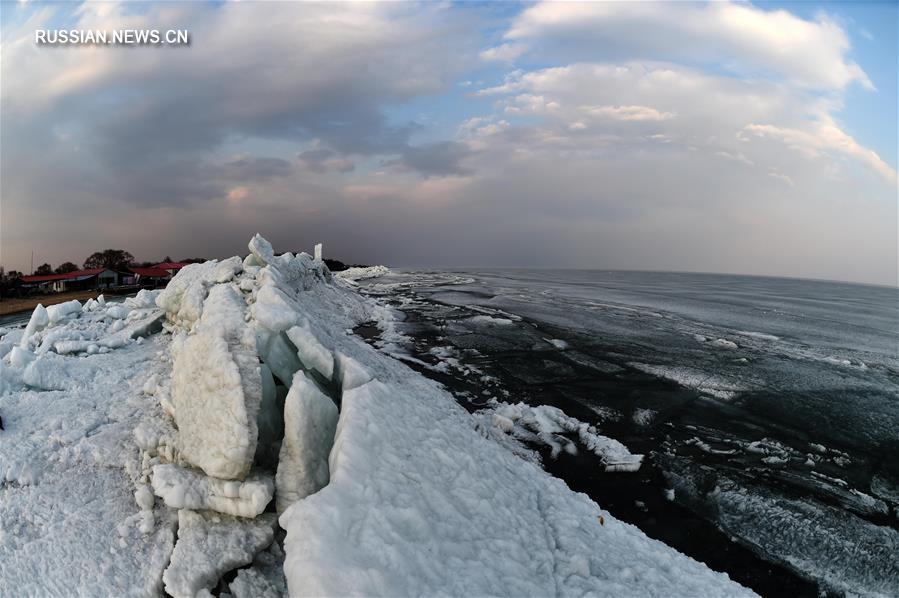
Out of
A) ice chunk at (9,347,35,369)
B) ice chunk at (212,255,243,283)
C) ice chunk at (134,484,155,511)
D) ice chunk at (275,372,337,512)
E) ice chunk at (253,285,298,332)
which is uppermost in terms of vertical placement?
ice chunk at (212,255,243,283)

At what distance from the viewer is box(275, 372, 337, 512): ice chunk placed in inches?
168

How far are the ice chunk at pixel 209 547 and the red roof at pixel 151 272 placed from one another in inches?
2082

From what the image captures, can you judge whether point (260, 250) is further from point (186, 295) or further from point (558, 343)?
point (558, 343)

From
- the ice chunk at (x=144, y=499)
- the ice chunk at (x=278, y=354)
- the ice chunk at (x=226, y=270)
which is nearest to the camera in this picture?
the ice chunk at (x=144, y=499)

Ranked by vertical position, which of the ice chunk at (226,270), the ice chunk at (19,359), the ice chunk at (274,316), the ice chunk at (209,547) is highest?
the ice chunk at (226,270)

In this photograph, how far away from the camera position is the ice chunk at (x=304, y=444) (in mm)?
4277

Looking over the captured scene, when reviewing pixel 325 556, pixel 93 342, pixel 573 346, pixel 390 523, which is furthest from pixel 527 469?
pixel 573 346

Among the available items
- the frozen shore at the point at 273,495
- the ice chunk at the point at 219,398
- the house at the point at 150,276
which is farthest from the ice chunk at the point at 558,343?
the house at the point at 150,276

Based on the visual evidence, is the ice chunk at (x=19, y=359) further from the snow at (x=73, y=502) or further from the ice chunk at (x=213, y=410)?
the ice chunk at (x=213, y=410)

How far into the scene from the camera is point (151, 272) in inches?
1861

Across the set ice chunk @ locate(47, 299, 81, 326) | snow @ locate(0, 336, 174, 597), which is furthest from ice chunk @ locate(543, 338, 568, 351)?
ice chunk @ locate(47, 299, 81, 326)

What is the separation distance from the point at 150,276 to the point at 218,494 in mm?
53369

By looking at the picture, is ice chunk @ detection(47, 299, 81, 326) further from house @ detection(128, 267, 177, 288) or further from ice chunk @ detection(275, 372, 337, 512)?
house @ detection(128, 267, 177, 288)

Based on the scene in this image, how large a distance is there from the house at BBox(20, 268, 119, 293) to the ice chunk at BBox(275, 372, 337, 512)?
1964 inches
